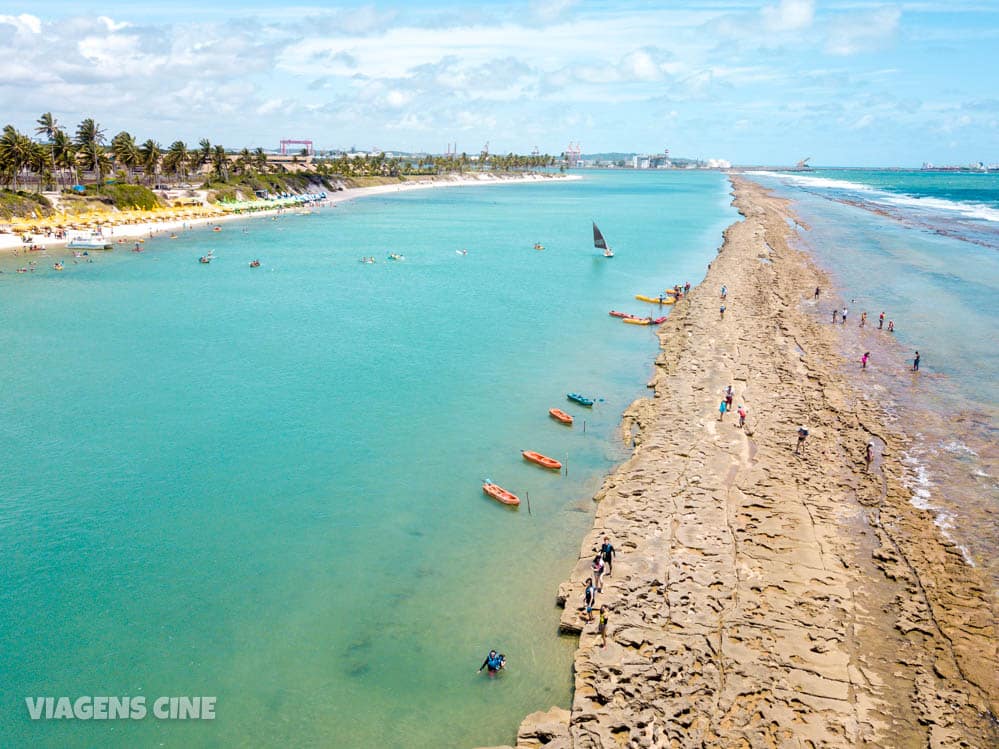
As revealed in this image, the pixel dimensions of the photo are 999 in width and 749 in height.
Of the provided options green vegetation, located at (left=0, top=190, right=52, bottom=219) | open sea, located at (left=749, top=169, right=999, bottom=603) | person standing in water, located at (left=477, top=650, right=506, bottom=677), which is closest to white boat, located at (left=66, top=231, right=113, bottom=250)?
green vegetation, located at (left=0, top=190, right=52, bottom=219)

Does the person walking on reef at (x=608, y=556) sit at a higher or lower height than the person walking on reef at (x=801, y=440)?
lower

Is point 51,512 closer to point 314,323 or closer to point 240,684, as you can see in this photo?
point 240,684

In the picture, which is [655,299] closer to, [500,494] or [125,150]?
[500,494]

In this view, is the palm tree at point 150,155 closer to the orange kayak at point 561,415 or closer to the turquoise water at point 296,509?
the turquoise water at point 296,509

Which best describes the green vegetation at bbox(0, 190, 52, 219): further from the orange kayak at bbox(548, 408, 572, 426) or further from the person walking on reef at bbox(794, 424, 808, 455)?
the person walking on reef at bbox(794, 424, 808, 455)

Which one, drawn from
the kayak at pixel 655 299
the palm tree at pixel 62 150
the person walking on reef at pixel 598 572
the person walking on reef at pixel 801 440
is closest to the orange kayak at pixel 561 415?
the person walking on reef at pixel 801 440

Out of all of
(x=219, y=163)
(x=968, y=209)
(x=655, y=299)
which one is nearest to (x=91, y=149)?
(x=219, y=163)

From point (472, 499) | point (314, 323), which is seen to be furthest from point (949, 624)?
point (314, 323)
